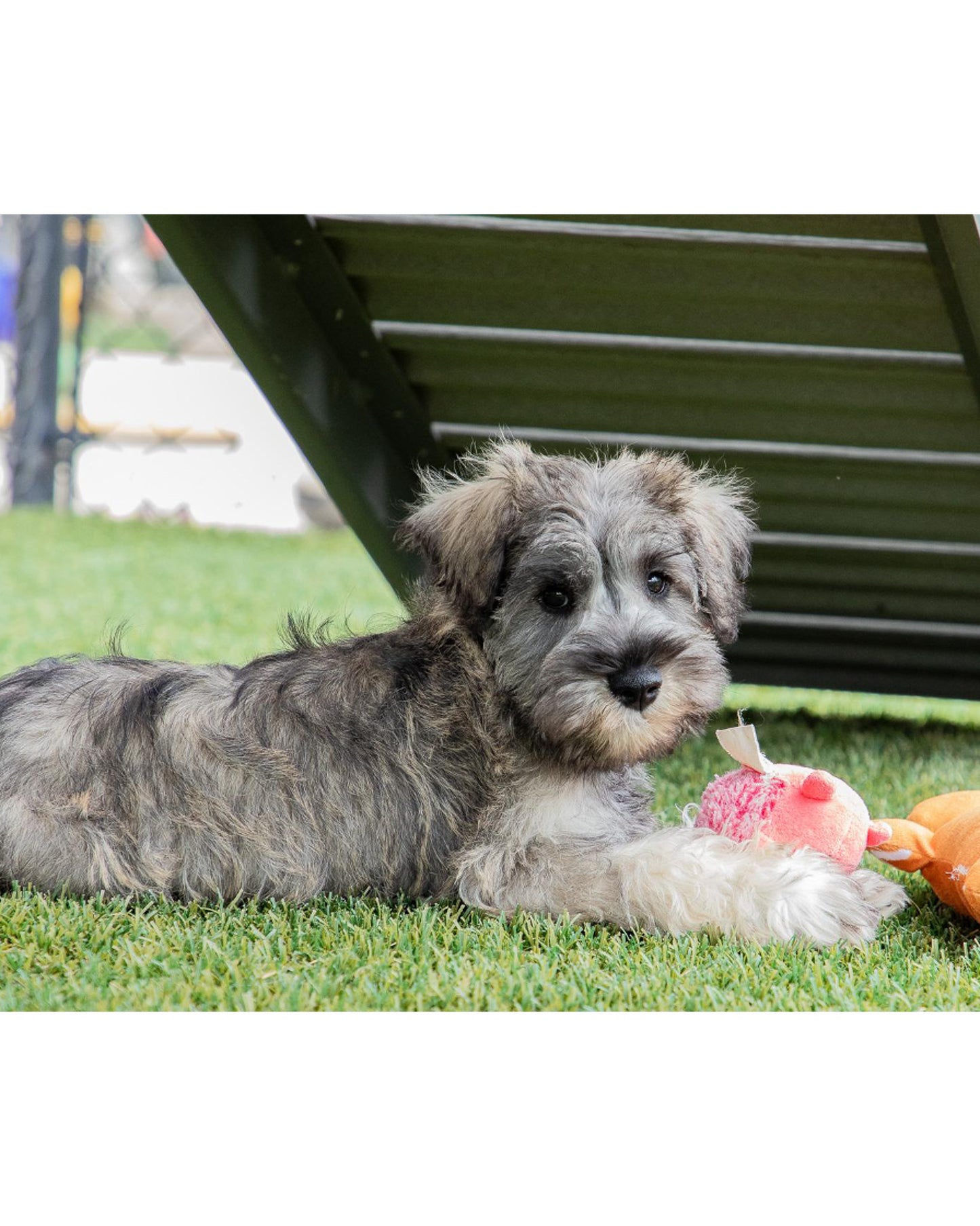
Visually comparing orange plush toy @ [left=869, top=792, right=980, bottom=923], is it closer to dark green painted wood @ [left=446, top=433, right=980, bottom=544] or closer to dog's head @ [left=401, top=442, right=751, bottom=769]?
dog's head @ [left=401, top=442, right=751, bottom=769]

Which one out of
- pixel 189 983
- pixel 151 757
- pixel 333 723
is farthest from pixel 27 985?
pixel 333 723

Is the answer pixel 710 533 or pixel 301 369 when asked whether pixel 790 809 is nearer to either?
pixel 710 533

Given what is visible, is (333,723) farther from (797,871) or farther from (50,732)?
(797,871)

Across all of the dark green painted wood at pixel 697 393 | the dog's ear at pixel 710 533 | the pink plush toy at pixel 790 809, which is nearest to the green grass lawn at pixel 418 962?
the pink plush toy at pixel 790 809

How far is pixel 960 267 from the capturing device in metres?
4.86

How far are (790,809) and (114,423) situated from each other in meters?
12.5

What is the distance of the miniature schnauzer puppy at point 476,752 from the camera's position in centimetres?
347

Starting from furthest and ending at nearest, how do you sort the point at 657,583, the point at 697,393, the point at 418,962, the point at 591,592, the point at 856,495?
the point at 856,495 < the point at 697,393 < the point at 657,583 < the point at 591,592 < the point at 418,962

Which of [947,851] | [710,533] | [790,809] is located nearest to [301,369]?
[710,533]

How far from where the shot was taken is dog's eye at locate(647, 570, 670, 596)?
365 centimetres

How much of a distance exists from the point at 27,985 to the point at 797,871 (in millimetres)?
1883

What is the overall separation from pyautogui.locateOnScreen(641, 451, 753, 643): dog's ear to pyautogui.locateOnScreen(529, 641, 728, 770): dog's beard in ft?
1.06

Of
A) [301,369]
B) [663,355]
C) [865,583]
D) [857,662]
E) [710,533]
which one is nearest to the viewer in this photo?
[710,533]

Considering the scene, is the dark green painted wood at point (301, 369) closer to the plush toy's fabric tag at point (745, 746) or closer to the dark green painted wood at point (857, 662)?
the dark green painted wood at point (857, 662)
